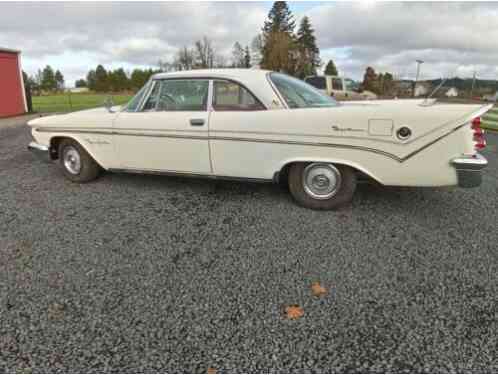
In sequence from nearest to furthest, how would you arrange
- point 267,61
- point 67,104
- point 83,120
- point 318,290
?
point 318,290 → point 83,120 → point 67,104 → point 267,61

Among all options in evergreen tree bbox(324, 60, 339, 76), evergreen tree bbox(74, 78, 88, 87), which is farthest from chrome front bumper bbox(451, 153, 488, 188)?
evergreen tree bbox(74, 78, 88, 87)

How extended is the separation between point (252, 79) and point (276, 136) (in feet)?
2.37

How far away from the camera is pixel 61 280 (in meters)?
2.37

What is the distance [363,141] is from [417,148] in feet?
1.56

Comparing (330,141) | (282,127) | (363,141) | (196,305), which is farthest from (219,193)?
(196,305)

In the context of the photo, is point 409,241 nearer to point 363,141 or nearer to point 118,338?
point 363,141

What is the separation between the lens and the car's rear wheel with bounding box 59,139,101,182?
14.5ft

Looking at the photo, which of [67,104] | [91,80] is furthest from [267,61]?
[91,80]

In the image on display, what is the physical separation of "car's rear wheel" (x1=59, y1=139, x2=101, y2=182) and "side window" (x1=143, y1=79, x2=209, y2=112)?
121 cm

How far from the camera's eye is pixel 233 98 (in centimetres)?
356

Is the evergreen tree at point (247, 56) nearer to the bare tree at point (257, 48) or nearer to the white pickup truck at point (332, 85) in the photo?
the bare tree at point (257, 48)

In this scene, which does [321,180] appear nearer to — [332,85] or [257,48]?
[332,85]

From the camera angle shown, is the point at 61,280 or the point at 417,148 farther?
the point at 417,148

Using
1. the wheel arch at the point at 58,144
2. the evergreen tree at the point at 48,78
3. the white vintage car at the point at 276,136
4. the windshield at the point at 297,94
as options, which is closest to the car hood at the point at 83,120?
the white vintage car at the point at 276,136
